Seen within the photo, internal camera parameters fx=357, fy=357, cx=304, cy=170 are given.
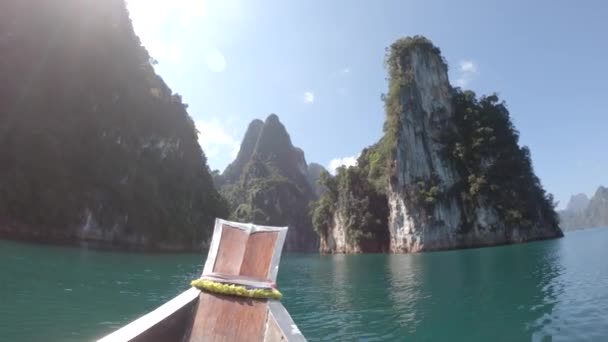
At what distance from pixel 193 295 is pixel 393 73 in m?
54.2

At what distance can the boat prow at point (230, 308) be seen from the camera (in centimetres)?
271

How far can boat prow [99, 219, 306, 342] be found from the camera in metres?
2.71

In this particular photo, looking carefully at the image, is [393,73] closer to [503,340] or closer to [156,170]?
[156,170]

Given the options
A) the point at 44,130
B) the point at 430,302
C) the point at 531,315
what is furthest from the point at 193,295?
the point at 44,130

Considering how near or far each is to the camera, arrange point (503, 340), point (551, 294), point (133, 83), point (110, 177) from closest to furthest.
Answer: point (503, 340) → point (551, 294) → point (110, 177) → point (133, 83)

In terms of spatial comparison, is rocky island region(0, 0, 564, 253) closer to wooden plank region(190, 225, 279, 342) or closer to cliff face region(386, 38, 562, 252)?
cliff face region(386, 38, 562, 252)

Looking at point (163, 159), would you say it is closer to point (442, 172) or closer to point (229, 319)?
point (442, 172)

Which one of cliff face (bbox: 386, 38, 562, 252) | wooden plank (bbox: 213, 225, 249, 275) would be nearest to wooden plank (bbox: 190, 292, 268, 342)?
wooden plank (bbox: 213, 225, 249, 275)

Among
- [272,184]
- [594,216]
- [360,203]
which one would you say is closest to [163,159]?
[360,203]

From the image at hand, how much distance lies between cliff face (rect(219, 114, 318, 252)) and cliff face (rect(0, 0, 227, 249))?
42.1 meters

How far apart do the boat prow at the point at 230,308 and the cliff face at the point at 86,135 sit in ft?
116

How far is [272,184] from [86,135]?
72.0 metres

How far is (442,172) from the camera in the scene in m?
48.9

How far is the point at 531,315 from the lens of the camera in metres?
8.52
